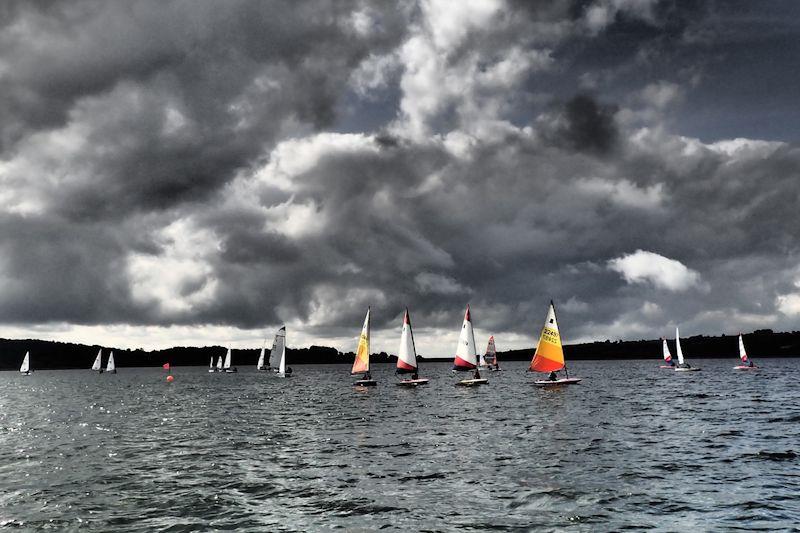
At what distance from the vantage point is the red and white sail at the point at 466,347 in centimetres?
8488

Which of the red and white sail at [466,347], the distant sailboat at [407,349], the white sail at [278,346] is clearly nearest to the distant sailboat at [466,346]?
the red and white sail at [466,347]

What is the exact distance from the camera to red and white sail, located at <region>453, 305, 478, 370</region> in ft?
278

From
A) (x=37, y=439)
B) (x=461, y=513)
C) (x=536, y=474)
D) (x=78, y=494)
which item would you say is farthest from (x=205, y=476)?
(x=37, y=439)

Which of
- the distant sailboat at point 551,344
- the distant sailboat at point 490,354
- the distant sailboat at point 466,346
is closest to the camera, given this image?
the distant sailboat at point 551,344

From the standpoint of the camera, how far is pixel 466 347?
279ft

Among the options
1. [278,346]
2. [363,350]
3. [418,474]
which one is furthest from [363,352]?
[278,346]

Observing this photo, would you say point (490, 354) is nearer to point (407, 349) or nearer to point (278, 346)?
point (278, 346)

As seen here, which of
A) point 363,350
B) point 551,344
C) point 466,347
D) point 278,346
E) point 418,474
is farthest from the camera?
point 278,346

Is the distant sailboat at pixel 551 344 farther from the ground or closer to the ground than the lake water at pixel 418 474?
farther from the ground

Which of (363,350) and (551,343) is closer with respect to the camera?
(551,343)

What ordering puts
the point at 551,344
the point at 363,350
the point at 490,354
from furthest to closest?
the point at 490,354 → the point at 363,350 → the point at 551,344

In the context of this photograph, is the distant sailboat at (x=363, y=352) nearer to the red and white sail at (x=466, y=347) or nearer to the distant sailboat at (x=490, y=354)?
the red and white sail at (x=466, y=347)

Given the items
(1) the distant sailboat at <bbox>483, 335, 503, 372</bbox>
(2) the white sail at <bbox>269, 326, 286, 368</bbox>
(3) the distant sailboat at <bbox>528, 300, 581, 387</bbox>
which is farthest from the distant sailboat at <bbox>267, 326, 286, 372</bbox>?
(3) the distant sailboat at <bbox>528, 300, 581, 387</bbox>

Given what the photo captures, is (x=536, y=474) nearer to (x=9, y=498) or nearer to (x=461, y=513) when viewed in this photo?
(x=461, y=513)
